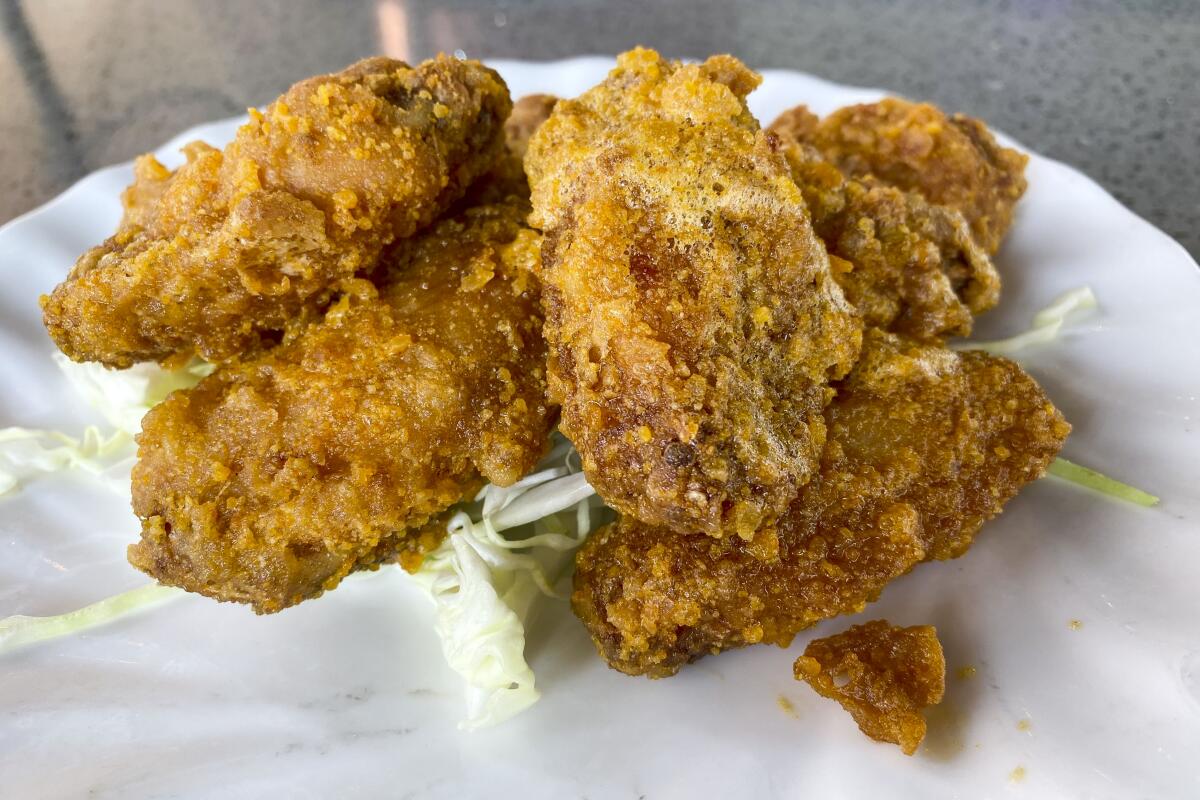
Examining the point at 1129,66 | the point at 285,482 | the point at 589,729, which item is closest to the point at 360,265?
the point at 285,482

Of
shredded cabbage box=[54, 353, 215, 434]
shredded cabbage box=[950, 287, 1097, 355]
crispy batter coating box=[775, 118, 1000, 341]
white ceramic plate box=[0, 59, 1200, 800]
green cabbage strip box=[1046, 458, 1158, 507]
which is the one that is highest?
crispy batter coating box=[775, 118, 1000, 341]

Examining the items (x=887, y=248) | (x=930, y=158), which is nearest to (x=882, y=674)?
(x=887, y=248)

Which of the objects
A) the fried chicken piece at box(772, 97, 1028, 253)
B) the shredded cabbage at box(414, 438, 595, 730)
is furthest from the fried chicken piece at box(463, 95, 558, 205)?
the fried chicken piece at box(772, 97, 1028, 253)

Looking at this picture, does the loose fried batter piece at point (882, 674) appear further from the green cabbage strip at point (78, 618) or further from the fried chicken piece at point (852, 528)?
the green cabbage strip at point (78, 618)

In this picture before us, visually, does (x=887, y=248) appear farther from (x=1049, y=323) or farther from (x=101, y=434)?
(x=101, y=434)

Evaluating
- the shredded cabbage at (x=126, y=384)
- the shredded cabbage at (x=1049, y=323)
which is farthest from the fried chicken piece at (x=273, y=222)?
the shredded cabbage at (x=1049, y=323)

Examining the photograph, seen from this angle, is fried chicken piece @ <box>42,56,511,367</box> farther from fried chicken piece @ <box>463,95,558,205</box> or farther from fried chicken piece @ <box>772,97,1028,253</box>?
fried chicken piece @ <box>772,97,1028,253</box>
